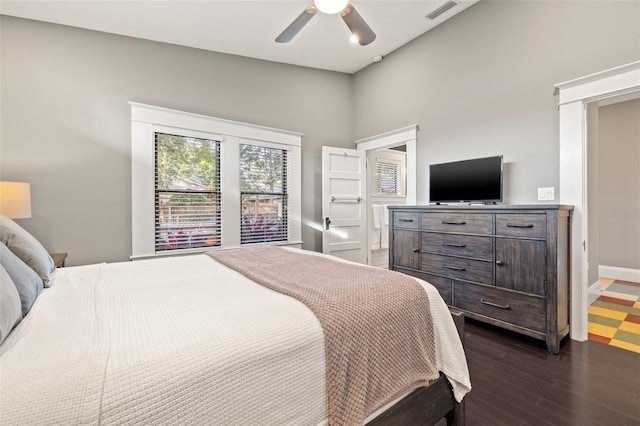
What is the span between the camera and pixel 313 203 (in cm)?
446

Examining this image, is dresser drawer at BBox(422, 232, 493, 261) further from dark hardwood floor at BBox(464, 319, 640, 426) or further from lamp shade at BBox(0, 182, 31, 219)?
lamp shade at BBox(0, 182, 31, 219)

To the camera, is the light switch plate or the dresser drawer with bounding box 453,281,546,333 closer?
the dresser drawer with bounding box 453,281,546,333

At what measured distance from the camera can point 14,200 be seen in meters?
2.33

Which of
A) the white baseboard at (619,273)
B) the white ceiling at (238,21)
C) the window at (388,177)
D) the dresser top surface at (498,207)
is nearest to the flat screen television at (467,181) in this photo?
the dresser top surface at (498,207)

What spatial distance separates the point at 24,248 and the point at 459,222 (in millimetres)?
3151

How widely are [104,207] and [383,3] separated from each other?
374 cm

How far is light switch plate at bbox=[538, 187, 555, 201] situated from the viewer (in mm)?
2613

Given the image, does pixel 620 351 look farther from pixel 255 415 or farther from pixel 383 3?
pixel 383 3

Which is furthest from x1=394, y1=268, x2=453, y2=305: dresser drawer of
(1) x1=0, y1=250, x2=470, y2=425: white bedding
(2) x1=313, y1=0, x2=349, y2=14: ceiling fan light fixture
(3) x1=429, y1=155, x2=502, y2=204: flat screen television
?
(2) x1=313, y1=0, x2=349, y2=14: ceiling fan light fixture

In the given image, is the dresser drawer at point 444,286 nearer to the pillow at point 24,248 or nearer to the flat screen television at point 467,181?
the flat screen television at point 467,181

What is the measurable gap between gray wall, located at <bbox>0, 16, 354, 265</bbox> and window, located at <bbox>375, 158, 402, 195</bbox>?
9.32 feet

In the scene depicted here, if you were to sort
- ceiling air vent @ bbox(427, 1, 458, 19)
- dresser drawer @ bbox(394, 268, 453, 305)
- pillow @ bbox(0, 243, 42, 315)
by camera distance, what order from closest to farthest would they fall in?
pillow @ bbox(0, 243, 42, 315) < dresser drawer @ bbox(394, 268, 453, 305) < ceiling air vent @ bbox(427, 1, 458, 19)

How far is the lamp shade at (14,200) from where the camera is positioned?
2.27 meters

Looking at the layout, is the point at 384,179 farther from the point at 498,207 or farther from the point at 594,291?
the point at 594,291
